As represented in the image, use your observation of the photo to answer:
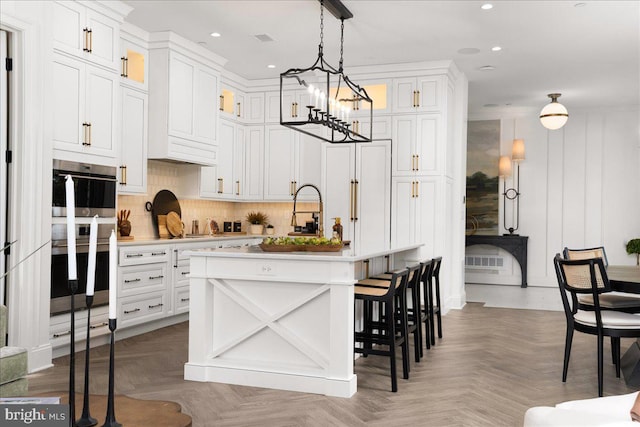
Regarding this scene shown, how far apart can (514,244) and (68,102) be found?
772 centimetres

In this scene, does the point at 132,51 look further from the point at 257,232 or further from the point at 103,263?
the point at 257,232

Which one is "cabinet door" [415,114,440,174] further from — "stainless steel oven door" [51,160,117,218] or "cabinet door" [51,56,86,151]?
"cabinet door" [51,56,86,151]

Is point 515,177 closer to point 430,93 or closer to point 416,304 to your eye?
point 430,93

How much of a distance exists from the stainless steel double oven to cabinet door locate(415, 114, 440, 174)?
3675mm

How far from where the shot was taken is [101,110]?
4996 mm

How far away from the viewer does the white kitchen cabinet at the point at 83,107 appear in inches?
178

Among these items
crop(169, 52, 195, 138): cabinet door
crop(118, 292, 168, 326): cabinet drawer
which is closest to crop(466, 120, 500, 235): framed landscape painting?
crop(169, 52, 195, 138): cabinet door

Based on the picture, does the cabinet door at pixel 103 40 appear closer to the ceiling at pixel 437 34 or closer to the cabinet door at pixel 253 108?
the ceiling at pixel 437 34

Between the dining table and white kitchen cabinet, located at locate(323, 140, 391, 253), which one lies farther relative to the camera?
white kitchen cabinet, located at locate(323, 140, 391, 253)

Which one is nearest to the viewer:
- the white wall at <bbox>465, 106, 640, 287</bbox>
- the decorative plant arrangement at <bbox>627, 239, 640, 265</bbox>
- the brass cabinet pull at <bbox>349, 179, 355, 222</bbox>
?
the brass cabinet pull at <bbox>349, 179, 355, 222</bbox>

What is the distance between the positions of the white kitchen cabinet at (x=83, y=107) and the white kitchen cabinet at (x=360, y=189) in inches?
120

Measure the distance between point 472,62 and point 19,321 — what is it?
18.4ft

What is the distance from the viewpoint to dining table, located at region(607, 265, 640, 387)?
12.2 ft

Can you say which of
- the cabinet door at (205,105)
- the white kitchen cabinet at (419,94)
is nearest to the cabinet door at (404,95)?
the white kitchen cabinet at (419,94)
